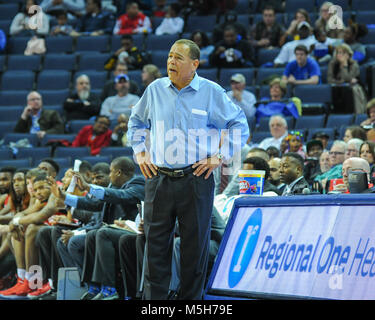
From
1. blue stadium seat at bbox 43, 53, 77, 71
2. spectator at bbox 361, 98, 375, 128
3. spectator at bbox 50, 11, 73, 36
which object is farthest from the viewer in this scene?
spectator at bbox 50, 11, 73, 36

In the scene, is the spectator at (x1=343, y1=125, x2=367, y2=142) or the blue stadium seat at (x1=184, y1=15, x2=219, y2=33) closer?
the spectator at (x1=343, y1=125, x2=367, y2=142)

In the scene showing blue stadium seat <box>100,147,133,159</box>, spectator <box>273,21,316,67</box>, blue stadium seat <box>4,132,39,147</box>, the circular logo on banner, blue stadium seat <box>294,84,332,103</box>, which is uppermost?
spectator <box>273,21,316,67</box>

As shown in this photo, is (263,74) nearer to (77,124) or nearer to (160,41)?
(160,41)

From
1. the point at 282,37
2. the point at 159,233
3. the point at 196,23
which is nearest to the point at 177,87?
the point at 159,233

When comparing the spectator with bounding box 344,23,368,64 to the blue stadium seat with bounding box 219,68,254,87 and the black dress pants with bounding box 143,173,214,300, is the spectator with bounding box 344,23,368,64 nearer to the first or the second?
the blue stadium seat with bounding box 219,68,254,87

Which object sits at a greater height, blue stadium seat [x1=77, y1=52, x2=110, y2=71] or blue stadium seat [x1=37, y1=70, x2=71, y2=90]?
blue stadium seat [x1=77, y1=52, x2=110, y2=71]

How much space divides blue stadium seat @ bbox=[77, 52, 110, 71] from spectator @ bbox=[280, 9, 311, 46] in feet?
9.06

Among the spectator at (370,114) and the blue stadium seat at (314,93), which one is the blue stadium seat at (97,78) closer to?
the blue stadium seat at (314,93)

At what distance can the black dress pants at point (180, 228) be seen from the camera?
417 centimetres

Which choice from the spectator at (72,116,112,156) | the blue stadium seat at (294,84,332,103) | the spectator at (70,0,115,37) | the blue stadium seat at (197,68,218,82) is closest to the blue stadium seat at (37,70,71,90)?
the spectator at (70,0,115,37)

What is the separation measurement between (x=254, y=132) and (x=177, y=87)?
16.3 feet

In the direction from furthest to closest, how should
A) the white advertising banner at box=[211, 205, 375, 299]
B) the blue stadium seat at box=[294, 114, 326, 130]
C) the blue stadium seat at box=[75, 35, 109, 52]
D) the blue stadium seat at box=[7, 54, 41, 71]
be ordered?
the blue stadium seat at box=[75, 35, 109, 52]
the blue stadium seat at box=[7, 54, 41, 71]
the blue stadium seat at box=[294, 114, 326, 130]
the white advertising banner at box=[211, 205, 375, 299]

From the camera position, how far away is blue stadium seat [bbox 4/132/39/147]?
411 inches

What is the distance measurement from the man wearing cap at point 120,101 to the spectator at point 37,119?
66cm
